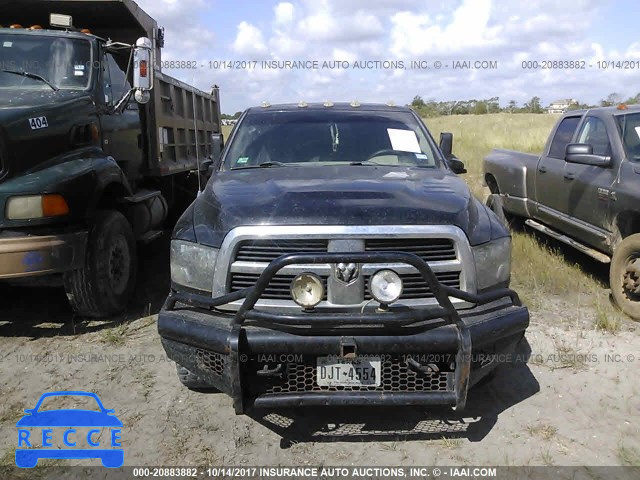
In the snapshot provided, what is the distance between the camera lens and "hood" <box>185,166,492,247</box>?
3010mm

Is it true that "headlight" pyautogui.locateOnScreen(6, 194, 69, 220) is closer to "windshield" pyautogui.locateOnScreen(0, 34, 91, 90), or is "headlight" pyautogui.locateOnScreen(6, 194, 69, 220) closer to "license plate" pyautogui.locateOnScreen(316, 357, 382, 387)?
"windshield" pyautogui.locateOnScreen(0, 34, 91, 90)

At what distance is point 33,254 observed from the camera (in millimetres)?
4086

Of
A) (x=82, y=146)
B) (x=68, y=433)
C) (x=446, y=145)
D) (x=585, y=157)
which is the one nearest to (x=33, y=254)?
(x=82, y=146)

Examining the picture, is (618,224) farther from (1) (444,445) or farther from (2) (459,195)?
(1) (444,445)

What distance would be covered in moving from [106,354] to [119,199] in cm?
162

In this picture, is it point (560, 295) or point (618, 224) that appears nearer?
point (618, 224)

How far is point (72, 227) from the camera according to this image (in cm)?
438

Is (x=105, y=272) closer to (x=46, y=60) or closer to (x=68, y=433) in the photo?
(x=68, y=433)

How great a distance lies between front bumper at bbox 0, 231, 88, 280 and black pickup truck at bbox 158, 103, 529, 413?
1.40m

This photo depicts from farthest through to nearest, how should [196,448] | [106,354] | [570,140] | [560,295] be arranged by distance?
1. [570,140]
2. [560,295]
3. [106,354]
4. [196,448]

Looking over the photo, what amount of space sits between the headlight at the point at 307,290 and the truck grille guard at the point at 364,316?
7 centimetres

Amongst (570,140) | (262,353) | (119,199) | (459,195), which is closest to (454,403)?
(262,353)

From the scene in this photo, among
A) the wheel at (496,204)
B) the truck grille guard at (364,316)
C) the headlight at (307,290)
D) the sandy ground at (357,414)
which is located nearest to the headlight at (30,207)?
the sandy ground at (357,414)

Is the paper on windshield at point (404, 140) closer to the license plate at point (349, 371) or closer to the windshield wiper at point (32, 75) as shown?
the license plate at point (349, 371)
